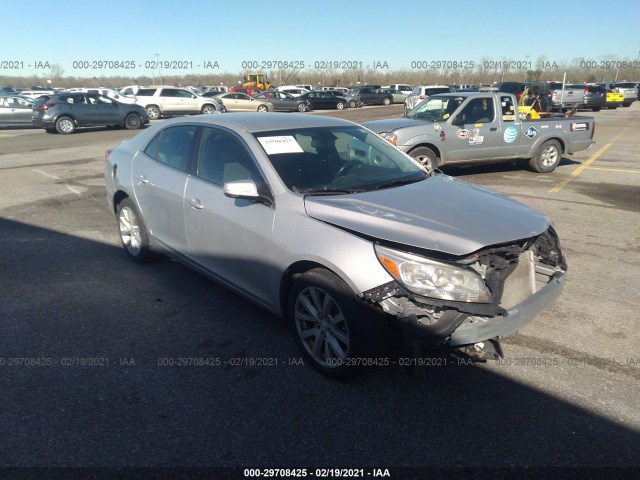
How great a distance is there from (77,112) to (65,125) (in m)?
0.73

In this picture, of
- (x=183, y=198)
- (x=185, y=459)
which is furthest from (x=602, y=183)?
(x=185, y=459)

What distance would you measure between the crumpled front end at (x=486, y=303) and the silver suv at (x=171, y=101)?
26307mm

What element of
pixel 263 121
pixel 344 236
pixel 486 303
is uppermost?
pixel 263 121

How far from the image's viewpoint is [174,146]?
459 cm

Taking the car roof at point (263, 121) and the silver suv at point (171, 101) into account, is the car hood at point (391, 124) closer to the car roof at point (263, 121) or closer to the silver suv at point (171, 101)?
the car roof at point (263, 121)

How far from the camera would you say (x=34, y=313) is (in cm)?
418

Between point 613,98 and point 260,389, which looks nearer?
point 260,389

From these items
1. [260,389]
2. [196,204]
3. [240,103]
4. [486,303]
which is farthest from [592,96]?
[260,389]

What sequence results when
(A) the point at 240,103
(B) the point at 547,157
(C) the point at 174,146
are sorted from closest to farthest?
(C) the point at 174,146
(B) the point at 547,157
(A) the point at 240,103

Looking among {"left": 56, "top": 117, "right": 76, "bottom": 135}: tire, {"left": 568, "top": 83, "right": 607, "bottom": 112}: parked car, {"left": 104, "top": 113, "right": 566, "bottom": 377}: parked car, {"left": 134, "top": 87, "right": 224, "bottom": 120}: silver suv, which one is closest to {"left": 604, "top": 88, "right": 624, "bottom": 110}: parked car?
{"left": 568, "top": 83, "right": 607, "bottom": 112}: parked car

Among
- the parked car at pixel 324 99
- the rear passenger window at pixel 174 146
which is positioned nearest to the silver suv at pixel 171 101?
the parked car at pixel 324 99

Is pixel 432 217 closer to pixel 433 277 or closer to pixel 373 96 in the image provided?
pixel 433 277

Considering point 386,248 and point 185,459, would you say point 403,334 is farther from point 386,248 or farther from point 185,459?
point 185,459

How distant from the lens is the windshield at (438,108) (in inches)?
394
